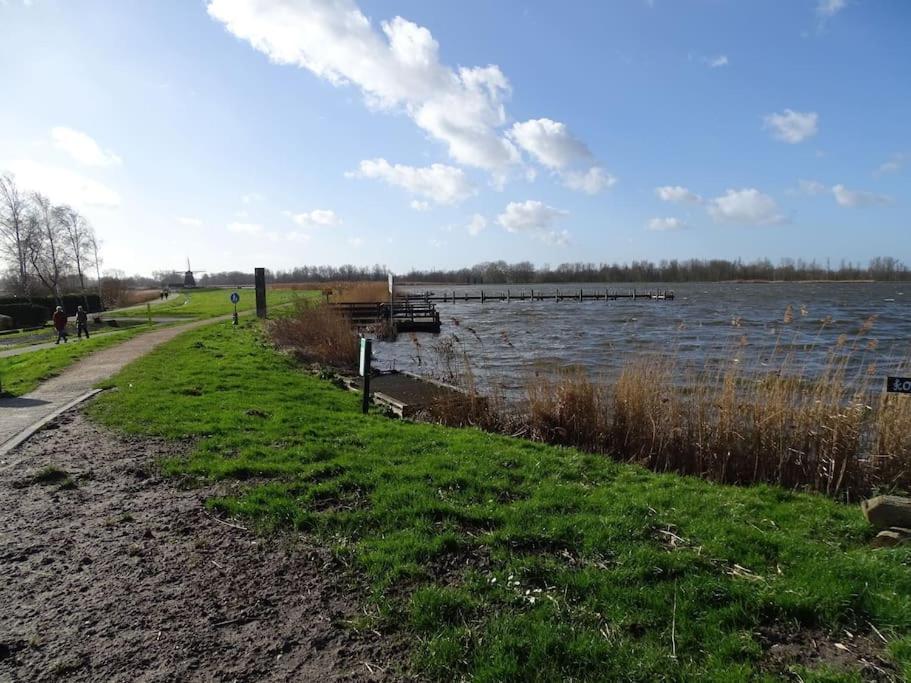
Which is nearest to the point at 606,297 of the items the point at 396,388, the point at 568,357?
the point at 568,357

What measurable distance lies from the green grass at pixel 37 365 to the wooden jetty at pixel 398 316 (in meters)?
17.3

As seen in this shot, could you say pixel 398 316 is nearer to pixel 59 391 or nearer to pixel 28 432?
pixel 59 391

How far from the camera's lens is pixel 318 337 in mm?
19969

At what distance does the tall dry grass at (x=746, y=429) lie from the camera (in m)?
6.63

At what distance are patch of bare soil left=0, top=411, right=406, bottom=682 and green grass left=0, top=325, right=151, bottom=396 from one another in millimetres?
7328

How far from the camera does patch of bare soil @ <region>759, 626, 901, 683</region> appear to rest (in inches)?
111

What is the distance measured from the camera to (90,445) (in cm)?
689

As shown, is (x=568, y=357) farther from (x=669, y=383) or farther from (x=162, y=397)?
(x=162, y=397)

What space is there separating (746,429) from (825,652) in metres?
4.75

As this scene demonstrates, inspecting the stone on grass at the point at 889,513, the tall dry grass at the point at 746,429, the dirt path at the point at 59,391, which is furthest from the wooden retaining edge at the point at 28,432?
the stone on grass at the point at 889,513

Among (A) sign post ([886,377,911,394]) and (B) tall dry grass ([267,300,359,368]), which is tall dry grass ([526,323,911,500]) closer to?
(A) sign post ([886,377,911,394])

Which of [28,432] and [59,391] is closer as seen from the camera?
[28,432]

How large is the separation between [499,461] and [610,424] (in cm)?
276

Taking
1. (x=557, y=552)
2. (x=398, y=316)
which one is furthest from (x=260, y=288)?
(x=557, y=552)
